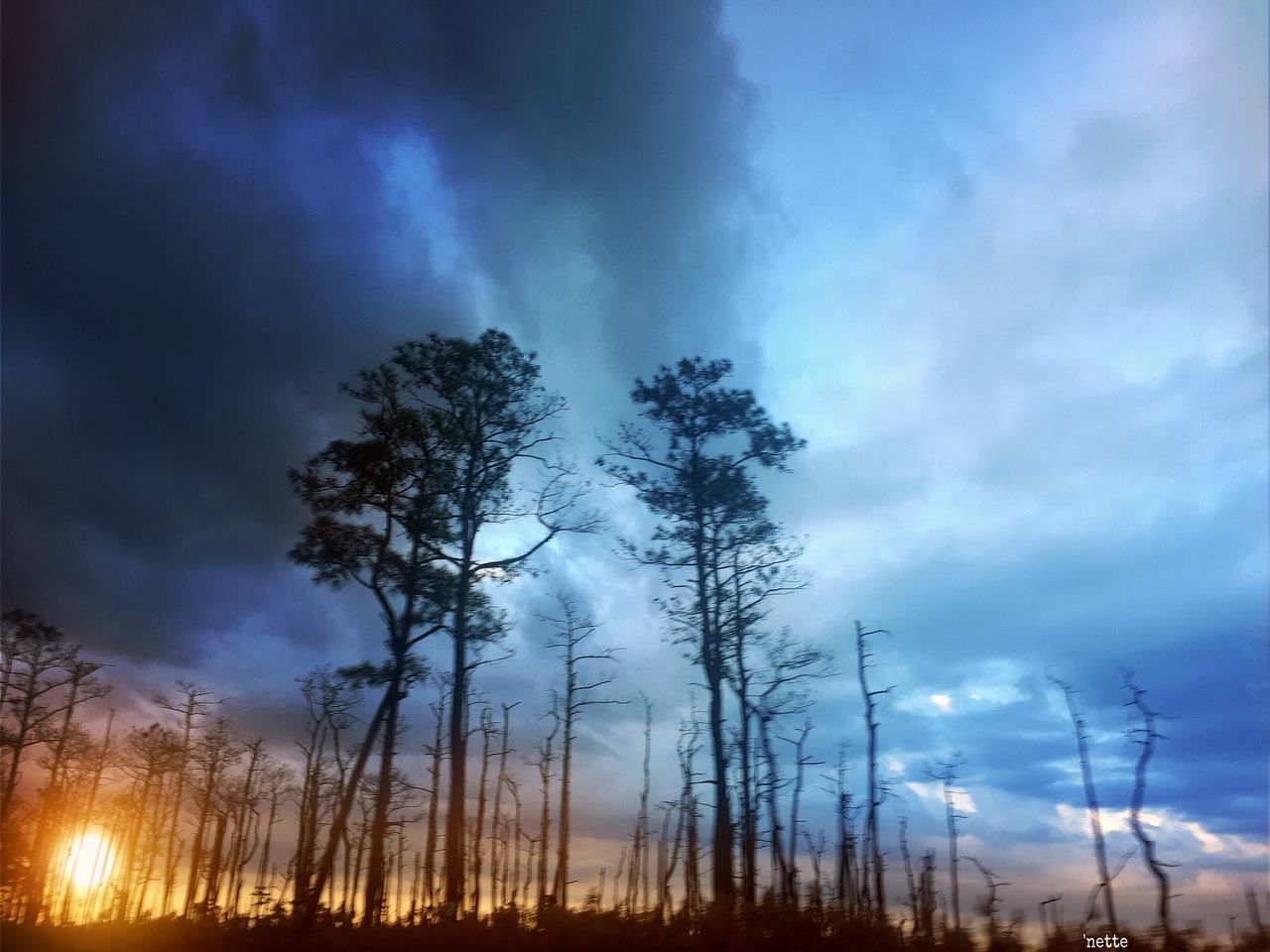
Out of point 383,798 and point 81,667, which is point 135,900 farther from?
point 383,798

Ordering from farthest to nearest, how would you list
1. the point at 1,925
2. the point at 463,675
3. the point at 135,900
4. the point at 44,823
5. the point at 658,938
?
the point at 135,900 < the point at 44,823 < the point at 1,925 < the point at 463,675 < the point at 658,938

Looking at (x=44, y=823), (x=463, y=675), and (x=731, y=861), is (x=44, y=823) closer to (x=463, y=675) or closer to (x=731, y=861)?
(x=463, y=675)

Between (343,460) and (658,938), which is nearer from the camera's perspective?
(658,938)

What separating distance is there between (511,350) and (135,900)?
4417cm

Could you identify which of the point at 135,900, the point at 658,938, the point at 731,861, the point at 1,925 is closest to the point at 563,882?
the point at 731,861

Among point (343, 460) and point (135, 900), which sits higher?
point (343, 460)

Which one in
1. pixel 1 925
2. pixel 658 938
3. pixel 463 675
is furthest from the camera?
pixel 1 925

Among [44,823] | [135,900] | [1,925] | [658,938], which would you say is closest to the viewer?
[658,938]

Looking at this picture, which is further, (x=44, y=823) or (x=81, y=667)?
(x=44, y=823)

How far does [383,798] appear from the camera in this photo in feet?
62.7

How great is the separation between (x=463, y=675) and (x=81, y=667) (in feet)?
80.9

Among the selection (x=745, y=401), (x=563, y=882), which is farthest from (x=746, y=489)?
(x=563, y=882)

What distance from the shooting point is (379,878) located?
18.3 m

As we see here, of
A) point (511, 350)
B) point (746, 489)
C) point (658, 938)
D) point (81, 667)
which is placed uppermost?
point (511, 350)
